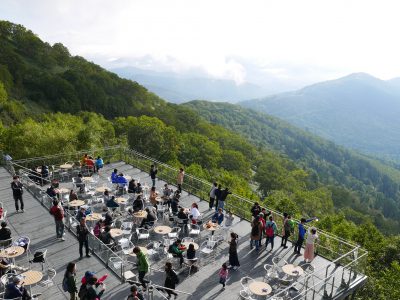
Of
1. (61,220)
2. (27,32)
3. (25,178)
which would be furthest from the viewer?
(27,32)

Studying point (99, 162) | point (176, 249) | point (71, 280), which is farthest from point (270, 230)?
point (99, 162)

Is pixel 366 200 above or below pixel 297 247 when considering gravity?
below

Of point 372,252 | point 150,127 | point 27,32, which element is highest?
point 27,32

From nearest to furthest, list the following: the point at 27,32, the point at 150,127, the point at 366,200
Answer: the point at 150,127 < the point at 27,32 < the point at 366,200

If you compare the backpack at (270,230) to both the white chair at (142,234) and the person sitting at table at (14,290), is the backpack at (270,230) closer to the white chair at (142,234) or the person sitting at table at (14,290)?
the white chair at (142,234)

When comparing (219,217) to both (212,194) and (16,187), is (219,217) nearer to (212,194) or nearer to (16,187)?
(212,194)

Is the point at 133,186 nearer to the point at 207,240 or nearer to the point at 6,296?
the point at 207,240

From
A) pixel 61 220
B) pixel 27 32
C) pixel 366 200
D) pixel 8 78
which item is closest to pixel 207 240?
pixel 61 220
